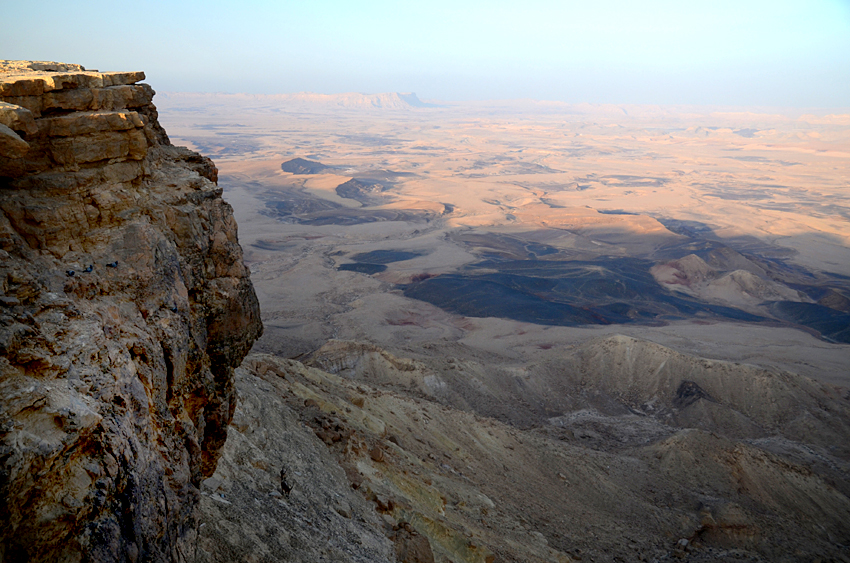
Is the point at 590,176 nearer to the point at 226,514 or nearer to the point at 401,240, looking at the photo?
the point at 401,240

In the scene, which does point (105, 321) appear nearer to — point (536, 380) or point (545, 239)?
point (536, 380)

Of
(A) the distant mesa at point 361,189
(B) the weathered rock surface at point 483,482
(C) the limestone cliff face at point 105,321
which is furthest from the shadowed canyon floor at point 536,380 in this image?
(C) the limestone cliff face at point 105,321

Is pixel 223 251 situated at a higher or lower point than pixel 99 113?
lower

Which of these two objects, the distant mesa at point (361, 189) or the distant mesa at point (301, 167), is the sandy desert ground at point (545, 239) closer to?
the distant mesa at point (361, 189)

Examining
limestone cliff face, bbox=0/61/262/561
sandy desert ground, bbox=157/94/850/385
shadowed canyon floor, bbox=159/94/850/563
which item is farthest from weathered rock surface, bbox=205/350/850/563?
sandy desert ground, bbox=157/94/850/385

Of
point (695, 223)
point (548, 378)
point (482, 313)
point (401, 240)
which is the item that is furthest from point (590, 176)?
point (548, 378)

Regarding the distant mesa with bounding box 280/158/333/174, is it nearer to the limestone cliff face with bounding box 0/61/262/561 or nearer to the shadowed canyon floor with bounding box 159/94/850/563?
the shadowed canyon floor with bounding box 159/94/850/563
